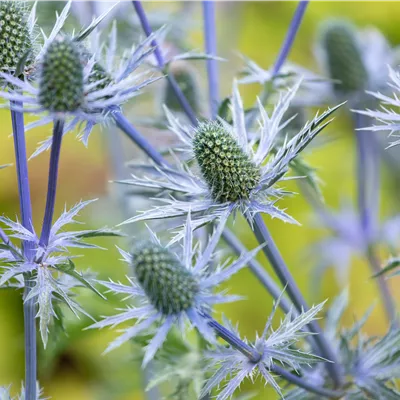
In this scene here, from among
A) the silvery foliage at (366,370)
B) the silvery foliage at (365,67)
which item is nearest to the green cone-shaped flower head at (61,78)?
the silvery foliage at (366,370)

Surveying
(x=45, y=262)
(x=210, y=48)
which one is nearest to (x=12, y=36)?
(x=45, y=262)

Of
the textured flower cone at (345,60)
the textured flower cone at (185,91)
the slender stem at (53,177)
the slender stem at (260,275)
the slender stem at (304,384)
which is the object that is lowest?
the slender stem at (304,384)

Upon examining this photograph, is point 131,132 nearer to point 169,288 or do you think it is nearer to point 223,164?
point 223,164

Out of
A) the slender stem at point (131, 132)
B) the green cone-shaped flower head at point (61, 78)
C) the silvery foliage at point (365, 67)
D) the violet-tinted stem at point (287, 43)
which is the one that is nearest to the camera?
the green cone-shaped flower head at point (61, 78)

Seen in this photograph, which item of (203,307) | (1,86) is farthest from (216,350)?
(1,86)

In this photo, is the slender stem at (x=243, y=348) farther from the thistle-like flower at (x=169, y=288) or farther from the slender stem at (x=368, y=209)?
→ the slender stem at (x=368, y=209)
